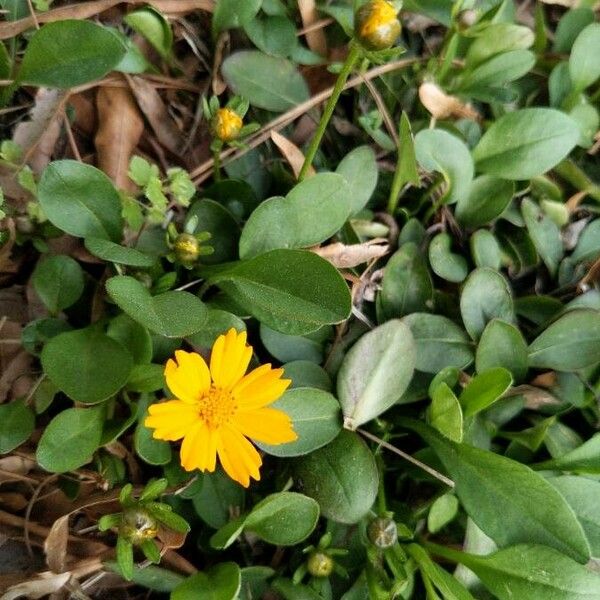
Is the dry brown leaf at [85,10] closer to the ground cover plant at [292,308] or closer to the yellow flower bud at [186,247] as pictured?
the ground cover plant at [292,308]

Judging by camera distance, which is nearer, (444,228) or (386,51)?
(386,51)

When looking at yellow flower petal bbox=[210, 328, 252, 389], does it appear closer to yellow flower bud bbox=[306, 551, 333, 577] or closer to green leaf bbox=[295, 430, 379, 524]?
green leaf bbox=[295, 430, 379, 524]

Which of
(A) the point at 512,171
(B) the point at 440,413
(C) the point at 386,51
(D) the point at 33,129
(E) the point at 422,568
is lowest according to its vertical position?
(E) the point at 422,568

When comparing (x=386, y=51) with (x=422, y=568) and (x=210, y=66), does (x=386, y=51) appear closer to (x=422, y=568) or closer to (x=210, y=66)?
(x=210, y=66)

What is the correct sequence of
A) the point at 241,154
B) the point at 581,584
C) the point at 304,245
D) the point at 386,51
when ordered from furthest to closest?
the point at 241,154 < the point at 304,245 < the point at 581,584 < the point at 386,51

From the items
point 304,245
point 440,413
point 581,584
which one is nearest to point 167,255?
point 304,245

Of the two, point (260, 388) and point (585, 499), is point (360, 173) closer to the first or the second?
point (260, 388)

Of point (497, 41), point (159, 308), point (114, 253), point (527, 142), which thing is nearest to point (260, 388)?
point (159, 308)

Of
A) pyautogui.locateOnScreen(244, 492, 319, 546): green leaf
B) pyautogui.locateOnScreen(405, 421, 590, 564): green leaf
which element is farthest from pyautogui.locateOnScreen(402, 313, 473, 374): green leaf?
pyautogui.locateOnScreen(244, 492, 319, 546): green leaf
